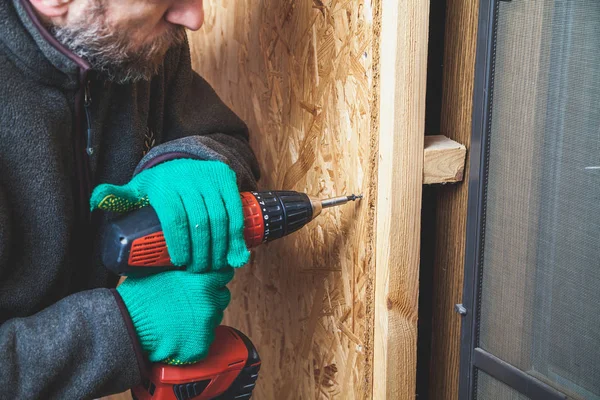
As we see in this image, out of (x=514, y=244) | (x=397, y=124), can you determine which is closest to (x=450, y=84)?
(x=397, y=124)

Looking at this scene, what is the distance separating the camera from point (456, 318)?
3.85 feet

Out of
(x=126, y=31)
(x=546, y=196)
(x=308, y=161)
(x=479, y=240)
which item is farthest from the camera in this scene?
(x=308, y=161)

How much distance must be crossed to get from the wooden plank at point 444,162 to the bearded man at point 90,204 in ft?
1.11

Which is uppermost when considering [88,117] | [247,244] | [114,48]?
[114,48]

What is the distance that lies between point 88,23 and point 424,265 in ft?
2.57

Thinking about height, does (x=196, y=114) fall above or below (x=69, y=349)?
above

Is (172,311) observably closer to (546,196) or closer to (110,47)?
(110,47)

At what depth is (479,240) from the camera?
3.19 ft

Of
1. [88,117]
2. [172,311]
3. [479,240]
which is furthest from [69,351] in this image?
[479,240]

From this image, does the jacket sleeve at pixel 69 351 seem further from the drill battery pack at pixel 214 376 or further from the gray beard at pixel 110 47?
the gray beard at pixel 110 47

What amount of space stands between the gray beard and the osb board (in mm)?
256

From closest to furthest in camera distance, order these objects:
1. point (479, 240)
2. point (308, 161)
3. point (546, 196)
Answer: point (546, 196), point (479, 240), point (308, 161)

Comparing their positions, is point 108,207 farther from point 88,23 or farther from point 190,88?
point 190,88

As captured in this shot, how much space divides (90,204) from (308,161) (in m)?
0.44
